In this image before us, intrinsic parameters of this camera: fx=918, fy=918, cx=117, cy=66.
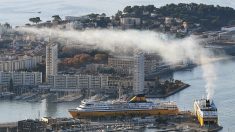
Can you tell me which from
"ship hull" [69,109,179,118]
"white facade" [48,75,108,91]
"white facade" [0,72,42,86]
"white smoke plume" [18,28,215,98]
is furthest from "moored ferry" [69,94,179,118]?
"white smoke plume" [18,28,215,98]

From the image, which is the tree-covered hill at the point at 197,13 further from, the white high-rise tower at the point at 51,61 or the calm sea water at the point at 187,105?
the white high-rise tower at the point at 51,61

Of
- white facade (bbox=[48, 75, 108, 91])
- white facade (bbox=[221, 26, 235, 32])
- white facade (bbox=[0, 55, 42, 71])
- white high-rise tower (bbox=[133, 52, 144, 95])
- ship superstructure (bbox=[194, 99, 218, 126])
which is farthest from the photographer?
white facade (bbox=[221, 26, 235, 32])


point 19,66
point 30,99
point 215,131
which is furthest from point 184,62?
point 215,131

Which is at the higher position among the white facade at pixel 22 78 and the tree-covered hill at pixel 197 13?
the tree-covered hill at pixel 197 13

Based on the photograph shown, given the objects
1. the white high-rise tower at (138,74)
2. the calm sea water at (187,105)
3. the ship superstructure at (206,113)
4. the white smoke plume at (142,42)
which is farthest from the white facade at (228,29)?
the ship superstructure at (206,113)

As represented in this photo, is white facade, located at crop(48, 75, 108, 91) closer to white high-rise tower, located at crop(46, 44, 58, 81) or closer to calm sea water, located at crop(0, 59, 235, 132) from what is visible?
white high-rise tower, located at crop(46, 44, 58, 81)

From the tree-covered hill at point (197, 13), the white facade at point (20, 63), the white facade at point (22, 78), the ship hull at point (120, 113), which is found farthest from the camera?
the tree-covered hill at point (197, 13)
